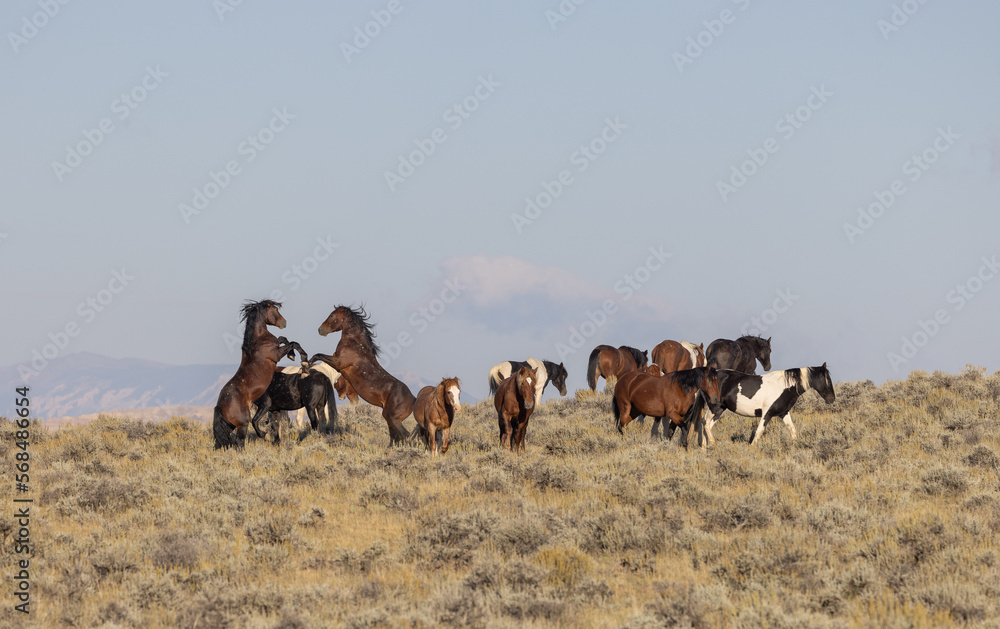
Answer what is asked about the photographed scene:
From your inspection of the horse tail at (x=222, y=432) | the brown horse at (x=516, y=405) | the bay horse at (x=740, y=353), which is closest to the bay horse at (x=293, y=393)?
the horse tail at (x=222, y=432)

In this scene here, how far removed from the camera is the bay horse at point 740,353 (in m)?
24.0

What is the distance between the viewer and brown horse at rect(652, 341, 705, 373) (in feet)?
77.1

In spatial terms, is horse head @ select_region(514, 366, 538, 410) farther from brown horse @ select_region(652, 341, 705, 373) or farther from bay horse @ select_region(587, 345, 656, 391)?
bay horse @ select_region(587, 345, 656, 391)

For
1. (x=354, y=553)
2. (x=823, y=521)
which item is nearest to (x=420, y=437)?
(x=354, y=553)

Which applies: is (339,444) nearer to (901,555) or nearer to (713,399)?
(713,399)

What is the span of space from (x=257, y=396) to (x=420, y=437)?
3.19 m

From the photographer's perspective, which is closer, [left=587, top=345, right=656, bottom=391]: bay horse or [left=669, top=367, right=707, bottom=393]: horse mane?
[left=669, top=367, right=707, bottom=393]: horse mane

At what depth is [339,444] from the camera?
1723cm

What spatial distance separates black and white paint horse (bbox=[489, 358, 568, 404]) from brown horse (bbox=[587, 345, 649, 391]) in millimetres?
949

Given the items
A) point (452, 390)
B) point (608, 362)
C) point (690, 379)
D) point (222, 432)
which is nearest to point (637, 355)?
point (608, 362)

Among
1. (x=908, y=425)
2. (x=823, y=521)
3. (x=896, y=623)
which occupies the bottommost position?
(x=896, y=623)

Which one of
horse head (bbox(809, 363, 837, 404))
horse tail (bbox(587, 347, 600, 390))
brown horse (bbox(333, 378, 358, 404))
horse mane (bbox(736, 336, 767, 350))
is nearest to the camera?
horse head (bbox(809, 363, 837, 404))

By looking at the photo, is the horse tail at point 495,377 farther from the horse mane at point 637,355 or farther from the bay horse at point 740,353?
the bay horse at point 740,353

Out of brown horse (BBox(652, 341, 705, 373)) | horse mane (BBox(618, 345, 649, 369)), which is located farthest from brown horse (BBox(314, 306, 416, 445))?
horse mane (BBox(618, 345, 649, 369))
